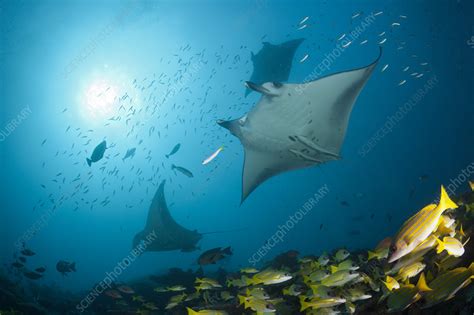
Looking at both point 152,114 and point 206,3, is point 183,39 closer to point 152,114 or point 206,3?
point 206,3

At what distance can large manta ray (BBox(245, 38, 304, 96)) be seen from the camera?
42.3 feet

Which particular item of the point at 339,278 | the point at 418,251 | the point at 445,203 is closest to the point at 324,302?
the point at 339,278

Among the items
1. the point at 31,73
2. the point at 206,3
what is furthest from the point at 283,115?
the point at 31,73

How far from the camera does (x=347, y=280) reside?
3.45 m

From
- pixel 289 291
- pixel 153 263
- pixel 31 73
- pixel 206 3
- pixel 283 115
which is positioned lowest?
pixel 289 291

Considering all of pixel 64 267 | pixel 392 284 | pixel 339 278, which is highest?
pixel 64 267

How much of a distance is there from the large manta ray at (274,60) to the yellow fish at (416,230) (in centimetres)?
1151

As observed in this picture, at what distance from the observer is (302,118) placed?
575 cm

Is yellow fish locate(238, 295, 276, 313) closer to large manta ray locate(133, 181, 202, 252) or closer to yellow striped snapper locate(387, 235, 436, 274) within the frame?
yellow striped snapper locate(387, 235, 436, 274)

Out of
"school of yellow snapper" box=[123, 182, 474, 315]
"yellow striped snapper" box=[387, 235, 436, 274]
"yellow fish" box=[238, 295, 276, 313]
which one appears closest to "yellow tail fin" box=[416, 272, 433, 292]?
"school of yellow snapper" box=[123, 182, 474, 315]

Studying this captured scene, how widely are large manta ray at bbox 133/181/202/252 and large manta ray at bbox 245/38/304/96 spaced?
286 inches

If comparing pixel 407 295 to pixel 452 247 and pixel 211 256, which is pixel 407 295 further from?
pixel 211 256

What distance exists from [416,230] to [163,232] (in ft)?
33.7

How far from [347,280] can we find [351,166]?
3827 cm
